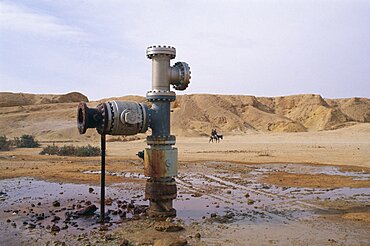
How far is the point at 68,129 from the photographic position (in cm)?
4797

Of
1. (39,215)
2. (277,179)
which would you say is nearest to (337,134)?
(277,179)

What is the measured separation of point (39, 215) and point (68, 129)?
42528 mm

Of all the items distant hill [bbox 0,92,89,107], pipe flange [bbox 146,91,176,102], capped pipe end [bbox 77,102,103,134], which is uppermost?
distant hill [bbox 0,92,89,107]

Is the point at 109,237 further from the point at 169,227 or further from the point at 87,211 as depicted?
the point at 87,211

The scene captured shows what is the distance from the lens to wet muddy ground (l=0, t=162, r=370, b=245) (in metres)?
5.54

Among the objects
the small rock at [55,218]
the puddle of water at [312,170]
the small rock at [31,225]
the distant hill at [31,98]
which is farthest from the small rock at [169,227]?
the distant hill at [31,98]

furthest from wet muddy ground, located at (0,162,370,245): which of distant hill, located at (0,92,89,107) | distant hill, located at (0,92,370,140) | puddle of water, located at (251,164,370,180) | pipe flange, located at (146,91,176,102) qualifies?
distant hill, located at (0,92,89,107)

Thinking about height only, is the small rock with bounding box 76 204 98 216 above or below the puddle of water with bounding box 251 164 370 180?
above

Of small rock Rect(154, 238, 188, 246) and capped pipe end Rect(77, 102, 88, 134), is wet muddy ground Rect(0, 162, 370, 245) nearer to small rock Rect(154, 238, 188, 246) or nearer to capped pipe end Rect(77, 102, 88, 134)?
small rock Rect(154, 238, 188, 246)

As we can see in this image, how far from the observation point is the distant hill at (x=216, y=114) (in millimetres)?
51938

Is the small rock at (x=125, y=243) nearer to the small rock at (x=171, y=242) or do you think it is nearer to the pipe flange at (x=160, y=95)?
the small rock at (x=171, y=242)

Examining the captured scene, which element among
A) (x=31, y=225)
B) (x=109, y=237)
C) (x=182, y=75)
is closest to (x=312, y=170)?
(x=182, y=75)

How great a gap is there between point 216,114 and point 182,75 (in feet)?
184

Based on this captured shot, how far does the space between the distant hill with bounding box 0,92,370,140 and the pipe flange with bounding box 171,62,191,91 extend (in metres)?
39.5
